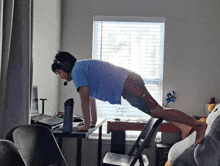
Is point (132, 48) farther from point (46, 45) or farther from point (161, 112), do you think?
point (161, 112)

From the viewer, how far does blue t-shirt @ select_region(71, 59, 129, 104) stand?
2328 mm

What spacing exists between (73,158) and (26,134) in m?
2.17

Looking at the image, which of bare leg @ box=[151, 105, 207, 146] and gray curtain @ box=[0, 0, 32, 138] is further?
bare leg @ box=[151, 105, 207, 146]

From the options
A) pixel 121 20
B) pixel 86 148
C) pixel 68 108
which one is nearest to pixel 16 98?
pixel 68 108

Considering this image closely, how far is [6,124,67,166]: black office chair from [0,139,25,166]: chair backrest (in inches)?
9.6

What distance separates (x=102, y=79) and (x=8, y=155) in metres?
1.26

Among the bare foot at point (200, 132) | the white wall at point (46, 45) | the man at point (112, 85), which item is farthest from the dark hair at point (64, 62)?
the bare foot at point (200, 132)

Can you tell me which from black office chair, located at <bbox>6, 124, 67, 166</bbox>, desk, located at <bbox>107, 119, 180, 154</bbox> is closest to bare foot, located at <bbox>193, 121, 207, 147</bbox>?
desk, located at <bbox>107, 119, 180, 154</bbox>

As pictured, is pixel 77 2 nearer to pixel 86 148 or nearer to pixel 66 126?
pixel 86 148

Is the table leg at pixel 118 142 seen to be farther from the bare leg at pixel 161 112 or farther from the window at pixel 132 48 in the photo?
the bare leg at pixel 161 112

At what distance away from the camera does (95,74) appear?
2.34 metres

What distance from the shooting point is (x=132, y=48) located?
3760 mm

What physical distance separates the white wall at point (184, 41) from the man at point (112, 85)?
1.38m

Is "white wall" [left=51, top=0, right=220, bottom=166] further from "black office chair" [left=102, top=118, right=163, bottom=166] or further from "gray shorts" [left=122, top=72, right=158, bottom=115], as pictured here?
"gray shorts" [left=122, top=72, right=158, bottom=115]
